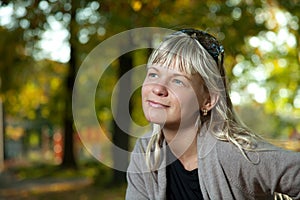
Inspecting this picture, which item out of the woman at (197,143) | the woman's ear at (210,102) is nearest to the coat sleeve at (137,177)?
the woman at (197,143)

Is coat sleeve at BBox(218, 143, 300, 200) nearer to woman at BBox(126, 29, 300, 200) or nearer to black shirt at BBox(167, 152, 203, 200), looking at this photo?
woman at BBox(126, 29, 300, 200)

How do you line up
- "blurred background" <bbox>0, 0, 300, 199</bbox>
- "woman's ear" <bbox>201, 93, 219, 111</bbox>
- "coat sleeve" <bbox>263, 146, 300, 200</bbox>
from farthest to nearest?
"blurred background" <bbox>0, 0, 300, 199</bbox>, "woman's ear" <bbox>201, 93, 219, 111</bbox>, "coat sleeve" <bbox>263, 146, 300, 200</bbox>

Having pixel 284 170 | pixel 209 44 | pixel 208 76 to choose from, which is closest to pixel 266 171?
pixel 284 170

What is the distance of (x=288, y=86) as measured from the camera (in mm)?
9164

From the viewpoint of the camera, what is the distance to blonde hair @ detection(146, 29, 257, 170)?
7.04ft

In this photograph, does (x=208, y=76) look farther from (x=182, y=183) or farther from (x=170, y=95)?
(x=182, y=183)

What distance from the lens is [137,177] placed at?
2355 mm

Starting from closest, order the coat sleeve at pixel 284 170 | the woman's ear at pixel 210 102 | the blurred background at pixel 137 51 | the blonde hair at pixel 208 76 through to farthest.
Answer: the coat sleeve at pixel 284 170
the blonde hair at pixel 208 76
the woman's ear at pixel 210 102
the blurred background at pixel 137 51

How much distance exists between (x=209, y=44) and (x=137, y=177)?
67cm

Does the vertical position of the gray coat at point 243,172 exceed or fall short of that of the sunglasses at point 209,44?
it falls short

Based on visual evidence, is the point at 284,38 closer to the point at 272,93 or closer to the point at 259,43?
the point at 259,43

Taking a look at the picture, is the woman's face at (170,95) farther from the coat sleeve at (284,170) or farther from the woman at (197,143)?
the coat sleeve at (284,170)

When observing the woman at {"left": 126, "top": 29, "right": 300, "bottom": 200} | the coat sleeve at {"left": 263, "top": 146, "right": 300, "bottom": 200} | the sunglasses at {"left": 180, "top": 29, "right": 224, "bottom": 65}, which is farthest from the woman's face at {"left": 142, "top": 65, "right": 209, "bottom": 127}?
the coat sleeve at {"left": 263, "top": 146, "right": 300, "bottom": 200}

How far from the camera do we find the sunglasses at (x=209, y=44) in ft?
7.19
